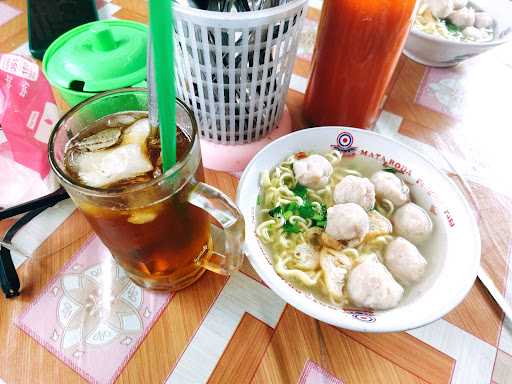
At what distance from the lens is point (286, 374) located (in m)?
0.47

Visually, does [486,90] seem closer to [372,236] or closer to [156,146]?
[372,236]

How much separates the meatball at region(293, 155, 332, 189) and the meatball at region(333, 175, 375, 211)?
0.03m

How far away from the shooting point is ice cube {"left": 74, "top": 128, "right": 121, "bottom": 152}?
1.50 ft

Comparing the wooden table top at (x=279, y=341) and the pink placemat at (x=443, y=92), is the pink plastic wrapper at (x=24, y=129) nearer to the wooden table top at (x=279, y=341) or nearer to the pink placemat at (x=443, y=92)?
the wooden table top at (x=279, y=341)

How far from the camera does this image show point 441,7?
2.86 ft

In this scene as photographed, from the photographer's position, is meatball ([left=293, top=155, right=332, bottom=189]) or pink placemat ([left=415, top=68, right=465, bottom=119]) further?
pink placemat ([left=415, top=68, right=465, bottom=119])

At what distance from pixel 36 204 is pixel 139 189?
0.98ft

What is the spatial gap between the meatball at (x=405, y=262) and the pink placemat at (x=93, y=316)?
315 mm

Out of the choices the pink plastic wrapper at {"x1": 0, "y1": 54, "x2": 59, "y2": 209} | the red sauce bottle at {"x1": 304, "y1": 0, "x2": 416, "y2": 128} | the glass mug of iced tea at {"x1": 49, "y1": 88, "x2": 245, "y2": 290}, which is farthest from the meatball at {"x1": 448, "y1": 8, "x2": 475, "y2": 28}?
the pink plastic wrapper at {"x1": 0, "y1": 54, "x2": 59, "y2": 209}

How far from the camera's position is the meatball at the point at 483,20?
88 cm

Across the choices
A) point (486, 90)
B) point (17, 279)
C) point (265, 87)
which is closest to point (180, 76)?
point (265, 87)

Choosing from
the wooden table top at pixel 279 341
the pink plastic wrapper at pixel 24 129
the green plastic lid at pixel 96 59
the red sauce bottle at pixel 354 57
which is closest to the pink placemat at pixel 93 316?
the wooden table top at pixel 279 341

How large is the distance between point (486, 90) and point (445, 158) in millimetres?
251

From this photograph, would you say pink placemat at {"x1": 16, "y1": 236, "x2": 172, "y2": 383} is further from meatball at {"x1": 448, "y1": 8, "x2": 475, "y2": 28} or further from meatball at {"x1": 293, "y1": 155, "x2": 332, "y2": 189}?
meatball at {"x1": 448, "y1": 8, "x2": 475, "y2": 28}
